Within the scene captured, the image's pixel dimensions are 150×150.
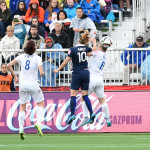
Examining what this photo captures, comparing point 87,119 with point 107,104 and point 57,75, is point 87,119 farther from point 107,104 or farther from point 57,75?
point 57,75

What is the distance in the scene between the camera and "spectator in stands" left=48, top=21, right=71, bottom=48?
2085 centimetres

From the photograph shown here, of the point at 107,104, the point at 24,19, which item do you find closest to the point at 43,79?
the point at 107,104

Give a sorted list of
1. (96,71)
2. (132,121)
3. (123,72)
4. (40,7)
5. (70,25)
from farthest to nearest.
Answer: (40,7), (70,25), (123,72), (132,121), (96,71)

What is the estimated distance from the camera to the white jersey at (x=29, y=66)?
15891mm

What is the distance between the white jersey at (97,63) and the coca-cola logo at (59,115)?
1567 millimetres

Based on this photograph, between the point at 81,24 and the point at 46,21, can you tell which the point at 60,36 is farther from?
the point at 46,21

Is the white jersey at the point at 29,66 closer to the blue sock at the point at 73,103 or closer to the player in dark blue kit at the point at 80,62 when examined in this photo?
the player in dark blue kit at the point at 80,62

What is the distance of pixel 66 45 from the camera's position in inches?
822

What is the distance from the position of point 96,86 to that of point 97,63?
0.57m

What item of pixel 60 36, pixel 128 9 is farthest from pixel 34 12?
pixel 128 9

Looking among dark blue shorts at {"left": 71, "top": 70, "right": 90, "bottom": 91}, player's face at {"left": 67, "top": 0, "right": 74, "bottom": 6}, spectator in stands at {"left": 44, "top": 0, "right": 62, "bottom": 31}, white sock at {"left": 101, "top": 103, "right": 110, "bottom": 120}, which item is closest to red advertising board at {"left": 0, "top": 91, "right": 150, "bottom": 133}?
white sock at {"left": 101, "top": 103, "right": 110, "bottom": 120}

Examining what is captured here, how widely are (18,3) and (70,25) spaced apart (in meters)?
2.68

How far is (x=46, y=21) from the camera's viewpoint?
23.2m

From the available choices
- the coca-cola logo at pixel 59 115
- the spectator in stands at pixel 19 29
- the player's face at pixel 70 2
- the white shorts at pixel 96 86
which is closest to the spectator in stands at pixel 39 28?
the spectator in stands at pixel 19 29
